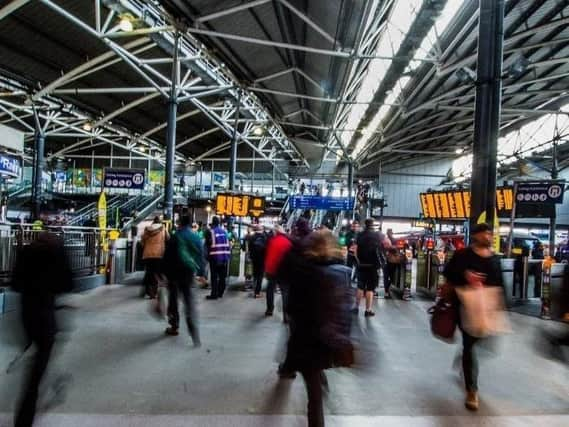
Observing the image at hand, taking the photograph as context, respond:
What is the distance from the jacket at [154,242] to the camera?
916 centimetres

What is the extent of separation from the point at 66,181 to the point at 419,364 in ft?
121

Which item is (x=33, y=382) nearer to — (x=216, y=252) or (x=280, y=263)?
(x=280, y=263)

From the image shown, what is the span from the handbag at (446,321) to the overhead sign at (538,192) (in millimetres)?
8471

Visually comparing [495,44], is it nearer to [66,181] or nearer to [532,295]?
[532,295]

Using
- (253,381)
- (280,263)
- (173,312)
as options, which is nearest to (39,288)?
(280,263)

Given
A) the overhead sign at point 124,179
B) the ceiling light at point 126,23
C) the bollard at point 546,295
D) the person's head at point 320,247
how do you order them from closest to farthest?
1. the person's head at point 320,247
2. the bollard at point 546,295
3. the ceiling light at point 126,23
4. the overhead sign at point 124,179

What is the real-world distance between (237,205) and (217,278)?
24.0 feet

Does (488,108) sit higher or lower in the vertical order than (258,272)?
higher

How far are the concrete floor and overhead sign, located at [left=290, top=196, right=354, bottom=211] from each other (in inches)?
503

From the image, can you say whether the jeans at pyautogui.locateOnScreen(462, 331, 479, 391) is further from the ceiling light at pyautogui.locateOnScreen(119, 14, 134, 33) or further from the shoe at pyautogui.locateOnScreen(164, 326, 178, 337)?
the ceiling light at pyautogui.locateOnScreen(119, 14, 134, 33)

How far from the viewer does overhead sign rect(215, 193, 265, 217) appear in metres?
17.4

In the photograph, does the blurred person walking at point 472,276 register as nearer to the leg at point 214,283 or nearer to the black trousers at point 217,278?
the black trousers at point 217,278

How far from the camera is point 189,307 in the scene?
6.13 m

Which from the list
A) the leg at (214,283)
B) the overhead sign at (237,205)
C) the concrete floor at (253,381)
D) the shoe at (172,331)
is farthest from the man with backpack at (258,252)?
the overhead sign at (237,205)
